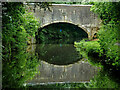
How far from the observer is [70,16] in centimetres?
1129

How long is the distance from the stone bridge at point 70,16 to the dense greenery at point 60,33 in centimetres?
176

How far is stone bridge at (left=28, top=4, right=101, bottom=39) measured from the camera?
36.2ft

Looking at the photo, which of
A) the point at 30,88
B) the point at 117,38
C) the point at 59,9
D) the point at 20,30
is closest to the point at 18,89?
the point at 30,88

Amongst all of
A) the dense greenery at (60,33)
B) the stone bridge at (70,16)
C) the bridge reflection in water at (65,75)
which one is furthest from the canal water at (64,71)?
the dense greenery at (60,33)

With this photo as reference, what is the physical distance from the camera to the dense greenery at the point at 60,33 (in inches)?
506

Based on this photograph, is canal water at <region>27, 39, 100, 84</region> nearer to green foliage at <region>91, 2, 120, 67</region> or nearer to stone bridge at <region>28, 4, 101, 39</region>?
green foliage at <region>91, 2, 120, 67</region>

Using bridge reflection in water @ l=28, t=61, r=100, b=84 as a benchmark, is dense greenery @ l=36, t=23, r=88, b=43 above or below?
above

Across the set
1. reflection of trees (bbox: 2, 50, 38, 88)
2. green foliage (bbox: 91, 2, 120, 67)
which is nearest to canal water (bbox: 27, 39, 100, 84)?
reflection of trees (bbox: 2, 50, 38, 88)

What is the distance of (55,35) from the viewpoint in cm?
1395

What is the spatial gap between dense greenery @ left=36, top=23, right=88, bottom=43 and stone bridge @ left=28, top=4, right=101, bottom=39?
5.79 ft

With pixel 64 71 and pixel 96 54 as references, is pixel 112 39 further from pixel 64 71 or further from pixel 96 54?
pixel 96 54

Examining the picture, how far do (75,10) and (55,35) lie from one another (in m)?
3.18

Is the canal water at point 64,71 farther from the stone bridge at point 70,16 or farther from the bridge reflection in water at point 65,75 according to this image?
the stone bridge at point 70,16

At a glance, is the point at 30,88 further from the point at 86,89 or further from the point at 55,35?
the point at 55,35
